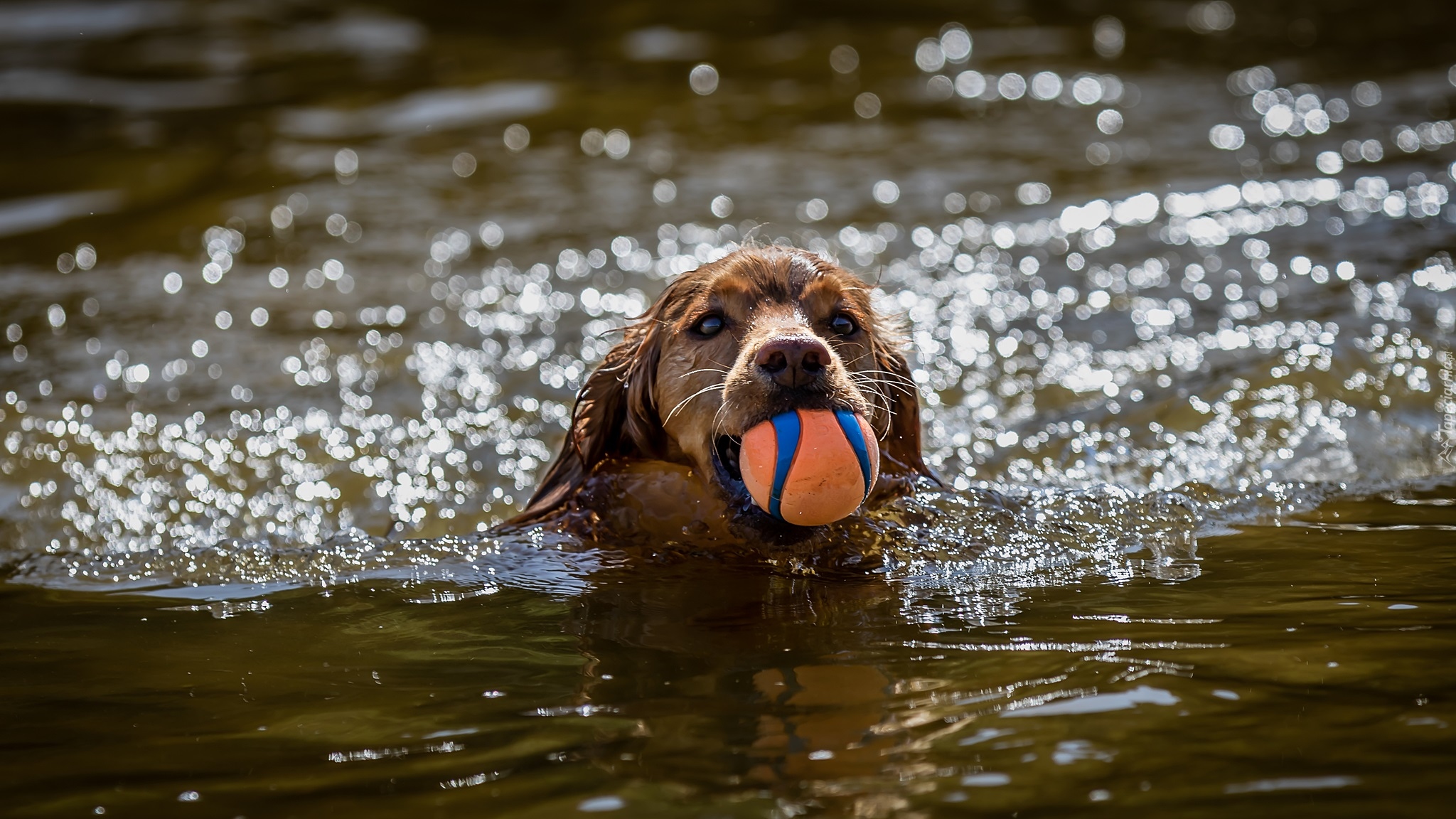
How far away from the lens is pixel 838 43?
49.0 ft

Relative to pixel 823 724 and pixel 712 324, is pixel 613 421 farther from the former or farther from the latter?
pixel 823 724

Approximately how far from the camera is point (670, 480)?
5.06 meters

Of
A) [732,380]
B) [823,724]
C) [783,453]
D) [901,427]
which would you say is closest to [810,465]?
[783,453]

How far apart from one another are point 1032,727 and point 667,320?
249 cm

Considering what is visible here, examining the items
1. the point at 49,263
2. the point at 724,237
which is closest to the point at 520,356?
the point at 724,237

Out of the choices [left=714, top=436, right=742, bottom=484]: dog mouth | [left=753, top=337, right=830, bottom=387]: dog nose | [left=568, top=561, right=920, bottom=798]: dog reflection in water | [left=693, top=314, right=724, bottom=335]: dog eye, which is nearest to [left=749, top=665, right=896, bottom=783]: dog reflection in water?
[left=568, top=561, right=920, bottom=798]: dog reflection in water

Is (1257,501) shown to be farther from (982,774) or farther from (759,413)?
(982,774)

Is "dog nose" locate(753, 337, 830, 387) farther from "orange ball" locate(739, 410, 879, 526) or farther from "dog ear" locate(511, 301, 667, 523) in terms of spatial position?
"dog ear" locate(511, 301, 667, 523)

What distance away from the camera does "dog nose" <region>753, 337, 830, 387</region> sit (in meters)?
4.32

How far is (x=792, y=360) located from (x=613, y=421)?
1.27 m

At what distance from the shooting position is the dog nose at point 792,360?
170 inches

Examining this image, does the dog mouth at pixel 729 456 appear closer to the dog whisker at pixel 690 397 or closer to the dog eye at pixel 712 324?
the dog whisker at pixel 690 397

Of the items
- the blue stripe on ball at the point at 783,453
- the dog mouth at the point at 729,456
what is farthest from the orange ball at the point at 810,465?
the dog mouth at the point at 729,456

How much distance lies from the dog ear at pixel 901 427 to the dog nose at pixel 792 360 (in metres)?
0.96
